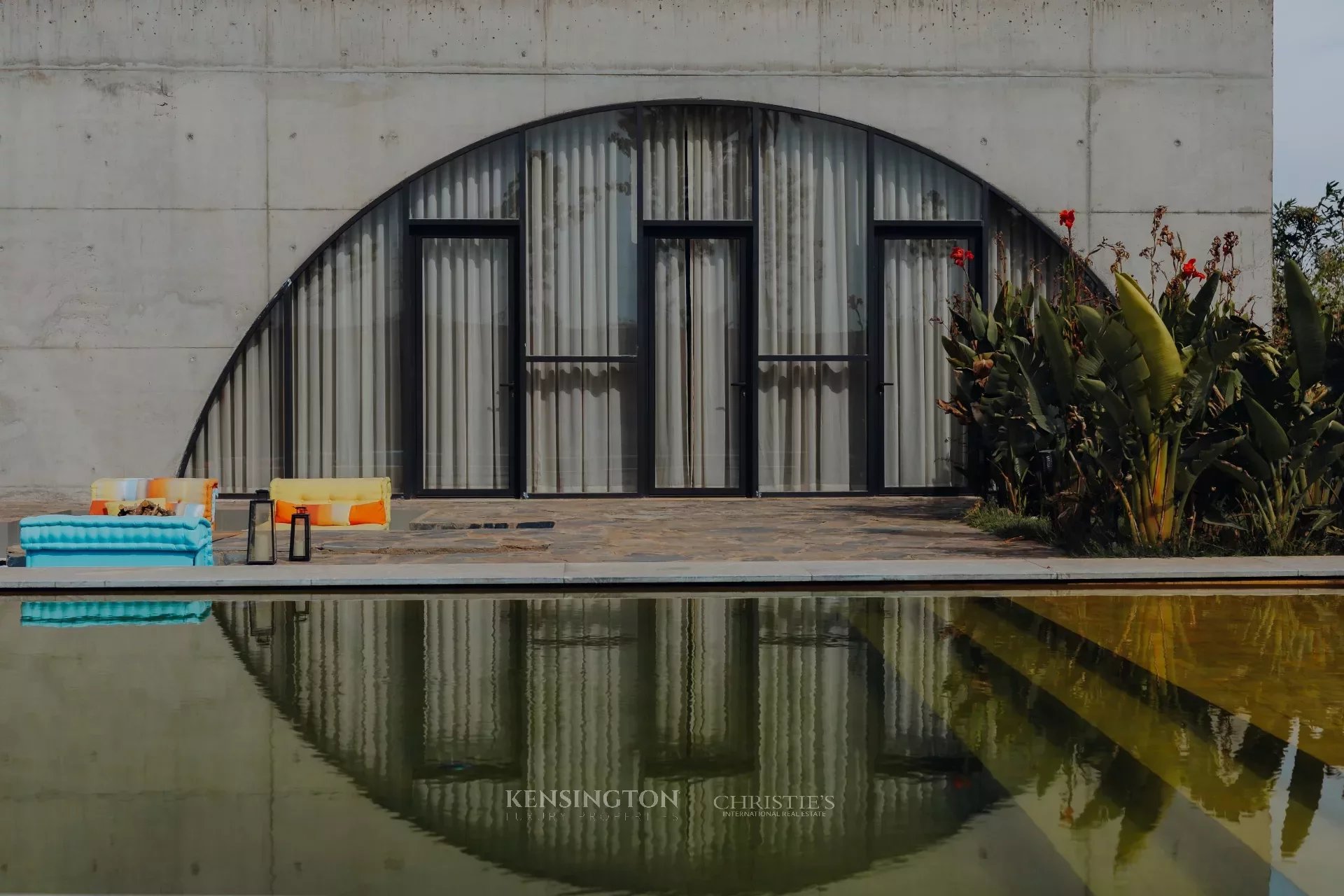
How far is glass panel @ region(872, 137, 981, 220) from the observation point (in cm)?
1576

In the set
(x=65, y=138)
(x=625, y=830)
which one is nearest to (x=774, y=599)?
(x=625, y=830)

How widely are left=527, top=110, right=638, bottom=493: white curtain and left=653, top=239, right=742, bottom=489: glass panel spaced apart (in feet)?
1.26

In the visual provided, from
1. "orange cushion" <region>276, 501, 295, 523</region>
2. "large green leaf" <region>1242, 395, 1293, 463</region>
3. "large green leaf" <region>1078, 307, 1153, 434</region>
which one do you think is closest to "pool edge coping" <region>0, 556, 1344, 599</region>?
"large green leaf" <region>1242, 395, 1293, 463</region>

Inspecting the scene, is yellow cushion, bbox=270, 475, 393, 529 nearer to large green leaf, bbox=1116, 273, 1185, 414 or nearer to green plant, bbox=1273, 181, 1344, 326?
large green leaf, bbox=1116, 273, 1185, 414

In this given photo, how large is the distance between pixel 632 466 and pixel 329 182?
4.44 meters

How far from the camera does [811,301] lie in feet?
51.6

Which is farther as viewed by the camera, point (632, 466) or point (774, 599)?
point (632, 466)

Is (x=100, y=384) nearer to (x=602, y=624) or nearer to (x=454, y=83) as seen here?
(x=454, y=83)

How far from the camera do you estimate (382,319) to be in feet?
50.9

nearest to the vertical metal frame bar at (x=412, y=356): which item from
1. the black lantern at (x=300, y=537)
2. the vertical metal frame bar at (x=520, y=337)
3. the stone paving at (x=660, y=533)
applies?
the stone paving at (x=660, y=533)

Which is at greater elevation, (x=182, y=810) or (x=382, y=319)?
(x=382, y=319)

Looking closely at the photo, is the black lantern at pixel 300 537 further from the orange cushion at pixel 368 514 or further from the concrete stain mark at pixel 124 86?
the concrete stain mark at pixel 124 86

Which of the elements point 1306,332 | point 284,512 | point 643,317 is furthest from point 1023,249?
point 284,512

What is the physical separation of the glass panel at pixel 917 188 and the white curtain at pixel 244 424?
6744 mm
